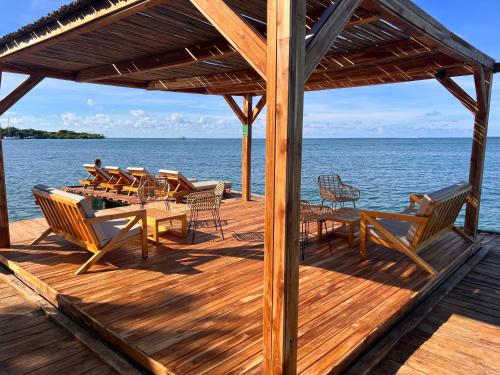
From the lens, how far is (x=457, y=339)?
2.81 m

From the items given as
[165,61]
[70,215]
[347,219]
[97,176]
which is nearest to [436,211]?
[347,219]

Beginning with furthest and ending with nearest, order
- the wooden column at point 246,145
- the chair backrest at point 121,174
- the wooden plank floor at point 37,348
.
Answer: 1. the chair backrest at point 121,174
2. the wooden column at point 246,145
3. the wooden plank floor at point 37,348

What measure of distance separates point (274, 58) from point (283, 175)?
61 cm

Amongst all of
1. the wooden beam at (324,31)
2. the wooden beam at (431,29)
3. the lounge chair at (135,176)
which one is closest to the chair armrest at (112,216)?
the wooden beam at (324,31)

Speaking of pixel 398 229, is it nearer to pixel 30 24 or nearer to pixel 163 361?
pixel 163 361

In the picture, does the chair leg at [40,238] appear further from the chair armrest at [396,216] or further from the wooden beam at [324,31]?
the wooden beam at [324,31]

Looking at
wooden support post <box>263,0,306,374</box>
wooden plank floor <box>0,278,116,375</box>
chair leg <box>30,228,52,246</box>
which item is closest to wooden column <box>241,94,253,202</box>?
chair leg <box>30,228,52,246</box>

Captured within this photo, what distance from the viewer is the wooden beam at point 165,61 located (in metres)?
4.18

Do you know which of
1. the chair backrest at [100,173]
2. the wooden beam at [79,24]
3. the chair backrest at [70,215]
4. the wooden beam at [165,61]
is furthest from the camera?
the chair backrest at [100,173]

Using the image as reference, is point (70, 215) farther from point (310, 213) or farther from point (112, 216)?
point (310, 213)

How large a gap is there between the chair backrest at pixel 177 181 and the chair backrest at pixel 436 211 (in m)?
5.55

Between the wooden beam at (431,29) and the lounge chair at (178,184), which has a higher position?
the wooden beam at (431,29)

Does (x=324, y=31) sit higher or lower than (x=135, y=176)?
higher

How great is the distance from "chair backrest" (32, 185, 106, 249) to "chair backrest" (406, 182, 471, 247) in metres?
3.62
